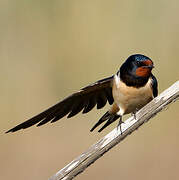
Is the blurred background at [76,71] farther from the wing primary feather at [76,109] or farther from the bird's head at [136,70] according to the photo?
the bird's head at [136,70]

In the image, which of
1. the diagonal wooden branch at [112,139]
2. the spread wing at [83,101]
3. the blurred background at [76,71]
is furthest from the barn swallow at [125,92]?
the blurred background at [76,71]

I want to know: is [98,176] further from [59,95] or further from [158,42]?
[158,42]

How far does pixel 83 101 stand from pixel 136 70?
361 millimetres

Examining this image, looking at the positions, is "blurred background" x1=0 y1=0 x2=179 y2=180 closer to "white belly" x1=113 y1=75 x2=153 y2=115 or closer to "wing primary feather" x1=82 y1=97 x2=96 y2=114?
"wing primary feather" x1=82 y1=97 x2=96 y2=114

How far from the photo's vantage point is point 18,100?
16.0 feet

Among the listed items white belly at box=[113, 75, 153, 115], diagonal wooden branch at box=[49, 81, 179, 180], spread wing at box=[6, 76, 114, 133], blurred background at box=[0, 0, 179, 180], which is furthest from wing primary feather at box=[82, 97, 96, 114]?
blurred background at box=[0, 0, 179, 180]

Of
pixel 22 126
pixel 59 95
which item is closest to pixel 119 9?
pixel 59 95

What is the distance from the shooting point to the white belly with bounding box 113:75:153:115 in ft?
10.5

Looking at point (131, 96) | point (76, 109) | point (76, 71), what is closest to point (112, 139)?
point (131, 96)

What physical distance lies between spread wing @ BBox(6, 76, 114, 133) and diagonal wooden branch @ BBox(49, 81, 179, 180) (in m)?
0.64

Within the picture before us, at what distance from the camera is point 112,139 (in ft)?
8.43

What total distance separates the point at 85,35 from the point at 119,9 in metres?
0.34

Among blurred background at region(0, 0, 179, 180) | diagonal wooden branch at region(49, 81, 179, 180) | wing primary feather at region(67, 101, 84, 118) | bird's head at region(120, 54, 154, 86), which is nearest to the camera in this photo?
diagonal wooden branch at region(49, 81, 179, 180)

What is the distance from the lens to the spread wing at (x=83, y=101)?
3.22 meters
